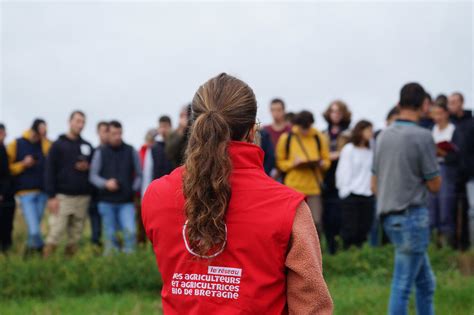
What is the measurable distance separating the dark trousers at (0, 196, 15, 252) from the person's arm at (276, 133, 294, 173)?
4.38 metres

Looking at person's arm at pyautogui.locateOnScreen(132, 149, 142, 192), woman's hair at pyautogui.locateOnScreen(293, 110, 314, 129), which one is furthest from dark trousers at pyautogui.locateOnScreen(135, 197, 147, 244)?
woman's hair at pyautogui.locateOnScreen(293, 110, 314, 129)

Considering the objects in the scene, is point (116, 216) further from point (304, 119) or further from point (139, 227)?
point (304, 119)

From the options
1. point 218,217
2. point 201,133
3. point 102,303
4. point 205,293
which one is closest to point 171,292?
point 205,293

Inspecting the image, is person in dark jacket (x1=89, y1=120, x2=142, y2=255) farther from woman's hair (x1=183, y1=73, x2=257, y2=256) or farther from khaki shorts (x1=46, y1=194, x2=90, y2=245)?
woman's hair (x1=183, y1=73, x2=257, y2=256)

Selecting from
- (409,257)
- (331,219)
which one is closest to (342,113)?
(331,219)

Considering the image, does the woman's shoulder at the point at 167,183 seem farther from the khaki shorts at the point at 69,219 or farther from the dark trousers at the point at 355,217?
the khaki shorts at the point at 69,219

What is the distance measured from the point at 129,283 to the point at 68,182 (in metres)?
3.34

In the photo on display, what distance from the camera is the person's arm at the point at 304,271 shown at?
3.18 meters

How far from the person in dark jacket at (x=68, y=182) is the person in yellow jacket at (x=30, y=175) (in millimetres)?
338

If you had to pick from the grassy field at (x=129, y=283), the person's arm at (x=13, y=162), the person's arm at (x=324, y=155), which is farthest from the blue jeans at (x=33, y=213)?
the person's arm at (x=324, y=155)

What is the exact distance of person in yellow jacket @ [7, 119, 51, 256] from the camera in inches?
523

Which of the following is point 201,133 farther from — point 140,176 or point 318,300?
point 140,176

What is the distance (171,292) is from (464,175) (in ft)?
31.0

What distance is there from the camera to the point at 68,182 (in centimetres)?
1306
